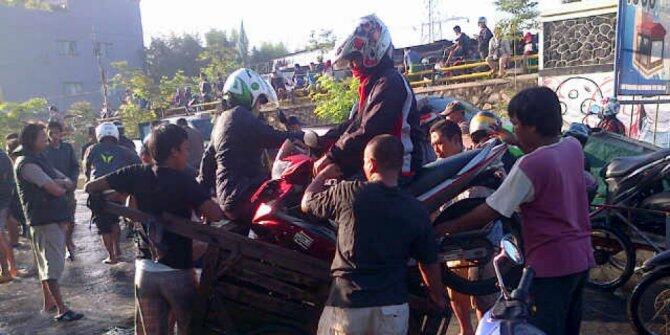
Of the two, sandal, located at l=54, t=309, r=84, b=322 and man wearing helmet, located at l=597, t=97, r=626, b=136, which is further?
man wearing helmet, located at l=597, t=97, r=626, b=136

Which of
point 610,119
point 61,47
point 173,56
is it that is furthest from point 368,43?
point 173,56

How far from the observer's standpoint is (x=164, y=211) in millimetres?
3193

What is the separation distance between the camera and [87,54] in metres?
39.1

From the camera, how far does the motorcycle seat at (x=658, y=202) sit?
5.05 metres

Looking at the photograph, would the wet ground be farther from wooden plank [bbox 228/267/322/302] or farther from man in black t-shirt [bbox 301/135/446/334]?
man in black t-shirt [bbox 301/135/446/334]

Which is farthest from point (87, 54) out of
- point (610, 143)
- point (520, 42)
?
point (610, 143)

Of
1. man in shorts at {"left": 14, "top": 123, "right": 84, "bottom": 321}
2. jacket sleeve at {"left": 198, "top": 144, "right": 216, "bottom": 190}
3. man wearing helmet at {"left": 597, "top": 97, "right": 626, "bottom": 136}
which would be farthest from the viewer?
man wearing helmet at {"left": 597, "top": 97, "right": 626, "bottom": 136}

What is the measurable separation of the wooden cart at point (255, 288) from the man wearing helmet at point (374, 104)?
2.05 feet

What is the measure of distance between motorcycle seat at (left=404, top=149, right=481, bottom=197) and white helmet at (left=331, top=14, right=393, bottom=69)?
747 millimetres

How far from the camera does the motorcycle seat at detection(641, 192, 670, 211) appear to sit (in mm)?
5051

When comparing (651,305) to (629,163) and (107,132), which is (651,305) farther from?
(107,132)

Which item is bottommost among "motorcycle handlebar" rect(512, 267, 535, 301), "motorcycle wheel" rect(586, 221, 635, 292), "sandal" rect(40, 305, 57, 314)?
"sandal" rect(40, 305, 57, 314)

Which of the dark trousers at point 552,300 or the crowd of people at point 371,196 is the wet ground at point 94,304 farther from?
the dark trousers at point 552,300

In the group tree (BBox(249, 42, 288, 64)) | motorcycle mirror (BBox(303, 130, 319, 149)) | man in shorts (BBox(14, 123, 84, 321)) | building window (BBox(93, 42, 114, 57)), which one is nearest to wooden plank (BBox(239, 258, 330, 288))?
motorcycle mirror (BBox(303, 130, 319, 149))
